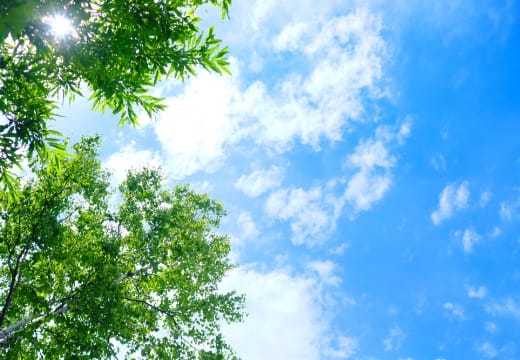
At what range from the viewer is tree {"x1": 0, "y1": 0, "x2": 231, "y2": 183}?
24.3 feet

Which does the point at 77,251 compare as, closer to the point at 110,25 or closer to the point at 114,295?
the point at 114,295

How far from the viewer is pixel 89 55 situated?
7.89 meters

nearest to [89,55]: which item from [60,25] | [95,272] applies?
[60,25]

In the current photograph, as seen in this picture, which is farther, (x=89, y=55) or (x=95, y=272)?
(x=95, y=272)

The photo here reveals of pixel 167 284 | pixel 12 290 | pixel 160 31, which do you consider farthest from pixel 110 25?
pixel 167 284

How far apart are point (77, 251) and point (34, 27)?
320 inches

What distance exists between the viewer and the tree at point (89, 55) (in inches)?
292

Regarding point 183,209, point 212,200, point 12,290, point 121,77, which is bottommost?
point 12,290

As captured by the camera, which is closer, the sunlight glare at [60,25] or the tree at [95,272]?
the sunlight glare at [60,25]

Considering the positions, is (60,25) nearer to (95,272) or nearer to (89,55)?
(89,55)

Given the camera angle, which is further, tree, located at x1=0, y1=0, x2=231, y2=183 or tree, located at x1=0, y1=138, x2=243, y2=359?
tree, located at x1=0, y1=138, x2=243, y2=359

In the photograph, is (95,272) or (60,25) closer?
(60,25)

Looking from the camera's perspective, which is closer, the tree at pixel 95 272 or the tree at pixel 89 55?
the tree at pixel 89 55

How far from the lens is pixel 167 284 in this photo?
51.2 ft
